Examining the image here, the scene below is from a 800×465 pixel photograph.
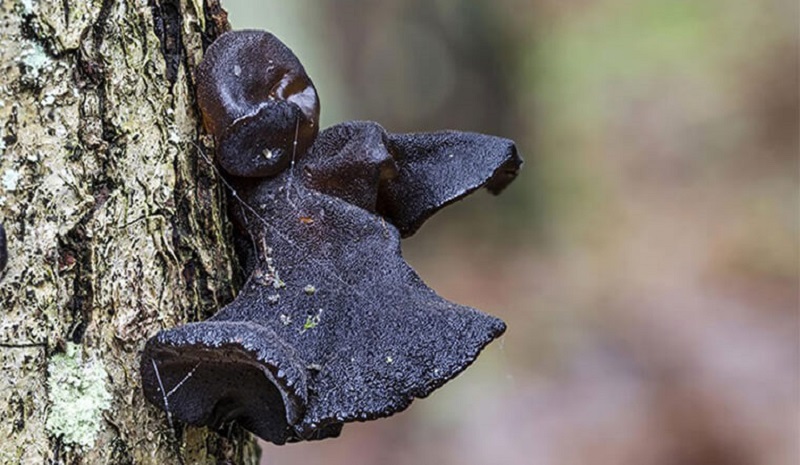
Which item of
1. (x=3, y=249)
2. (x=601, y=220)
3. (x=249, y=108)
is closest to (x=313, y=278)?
(x=249, y=108)

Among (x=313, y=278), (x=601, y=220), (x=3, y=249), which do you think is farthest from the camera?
(x=601, y=220)

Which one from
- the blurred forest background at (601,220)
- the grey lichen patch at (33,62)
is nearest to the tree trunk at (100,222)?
the grey lichen patch at (33,62)

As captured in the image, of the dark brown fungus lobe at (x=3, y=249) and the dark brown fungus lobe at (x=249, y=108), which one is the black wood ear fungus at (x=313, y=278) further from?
the dark brown fungus lobe at (x=3, y=249)

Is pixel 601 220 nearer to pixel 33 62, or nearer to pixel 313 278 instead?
pixel 313 278

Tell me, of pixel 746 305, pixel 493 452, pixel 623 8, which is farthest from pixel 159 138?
pixel 623 8

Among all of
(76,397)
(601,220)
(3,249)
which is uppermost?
(3,249)
